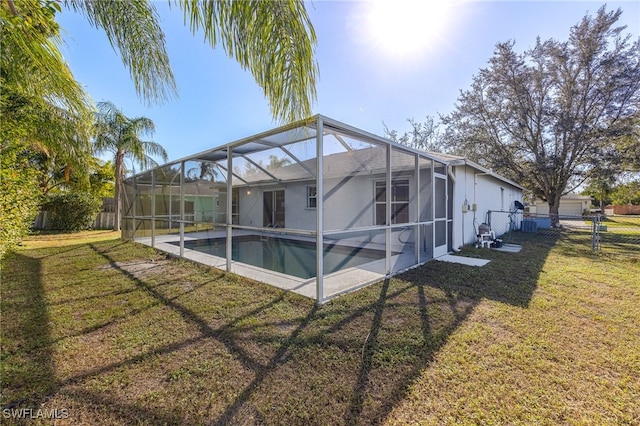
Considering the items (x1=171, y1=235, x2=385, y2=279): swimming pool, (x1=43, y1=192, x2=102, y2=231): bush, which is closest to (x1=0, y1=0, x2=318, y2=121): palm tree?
(x1=171, y1=235, x2=385, y2=279): swimming pool

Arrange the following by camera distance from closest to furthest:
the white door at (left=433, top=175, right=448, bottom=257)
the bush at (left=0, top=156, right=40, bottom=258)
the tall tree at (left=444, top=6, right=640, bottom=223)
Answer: the bush at (left=0, top=156, right=40, bottom=258) → the white door at (left=433, top=175, right=448, bottom=257) → the tall tree at (left=444, top=6, right=640, bottom=223)

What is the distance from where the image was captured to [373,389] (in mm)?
2215

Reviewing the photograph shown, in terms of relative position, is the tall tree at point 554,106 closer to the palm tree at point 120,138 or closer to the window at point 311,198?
the window at point 311,198

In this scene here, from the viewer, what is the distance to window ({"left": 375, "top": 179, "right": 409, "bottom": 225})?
817 centimetres

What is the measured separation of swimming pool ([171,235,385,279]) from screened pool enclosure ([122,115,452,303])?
0.11ft

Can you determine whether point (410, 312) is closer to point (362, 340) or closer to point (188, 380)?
point (362, 340)

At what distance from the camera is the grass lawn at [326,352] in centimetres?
200

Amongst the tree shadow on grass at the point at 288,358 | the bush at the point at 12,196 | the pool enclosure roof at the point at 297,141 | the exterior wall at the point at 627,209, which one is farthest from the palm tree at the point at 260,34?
the exterior wall at the point at 627,209

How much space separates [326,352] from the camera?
2.76 meters

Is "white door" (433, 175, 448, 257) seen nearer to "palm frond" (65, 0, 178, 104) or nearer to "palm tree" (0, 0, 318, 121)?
"palm tree" (0, 0, 318, 121)

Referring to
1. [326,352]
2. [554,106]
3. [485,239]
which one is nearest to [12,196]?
[326,352]

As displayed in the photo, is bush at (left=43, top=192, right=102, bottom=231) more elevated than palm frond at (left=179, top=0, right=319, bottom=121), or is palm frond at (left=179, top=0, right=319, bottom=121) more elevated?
palm frond at (left=179, top=0, right=319, bottom=121)

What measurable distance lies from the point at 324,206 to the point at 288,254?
6.48 ft

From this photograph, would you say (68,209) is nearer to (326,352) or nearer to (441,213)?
(326,352)
